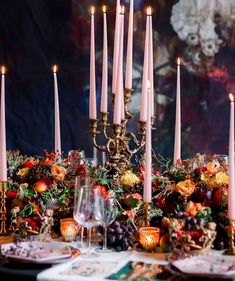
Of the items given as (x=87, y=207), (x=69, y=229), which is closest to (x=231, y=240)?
(x=87, y=207)

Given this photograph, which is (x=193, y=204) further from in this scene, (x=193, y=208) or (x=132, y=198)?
(x=132, y=198)

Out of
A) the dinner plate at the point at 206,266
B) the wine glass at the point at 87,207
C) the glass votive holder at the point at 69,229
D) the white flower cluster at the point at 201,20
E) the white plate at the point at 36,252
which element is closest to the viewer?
the dinner plate at the point at 206,266

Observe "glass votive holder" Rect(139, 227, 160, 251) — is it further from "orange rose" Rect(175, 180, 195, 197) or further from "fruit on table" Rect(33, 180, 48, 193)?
"fruit on table" Rect(33, 180, 48, 193)

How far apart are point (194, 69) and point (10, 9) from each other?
4.93 feet

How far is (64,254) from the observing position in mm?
1869

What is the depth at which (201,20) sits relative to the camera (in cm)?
428

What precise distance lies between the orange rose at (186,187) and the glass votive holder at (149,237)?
0.17m

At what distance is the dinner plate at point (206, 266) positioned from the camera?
162cm

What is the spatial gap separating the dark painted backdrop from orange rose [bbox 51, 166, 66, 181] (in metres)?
2.15

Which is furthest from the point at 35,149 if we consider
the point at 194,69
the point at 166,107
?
the point at 194,69

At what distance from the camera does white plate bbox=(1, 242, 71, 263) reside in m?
1.81

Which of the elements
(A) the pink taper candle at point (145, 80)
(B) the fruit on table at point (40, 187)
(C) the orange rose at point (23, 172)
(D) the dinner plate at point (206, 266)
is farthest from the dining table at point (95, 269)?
(A) the pink taper candle at point (145, 80)

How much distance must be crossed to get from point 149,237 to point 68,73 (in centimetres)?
265

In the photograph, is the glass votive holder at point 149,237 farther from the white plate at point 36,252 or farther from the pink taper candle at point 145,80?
the pink taper candle at point 145,80
